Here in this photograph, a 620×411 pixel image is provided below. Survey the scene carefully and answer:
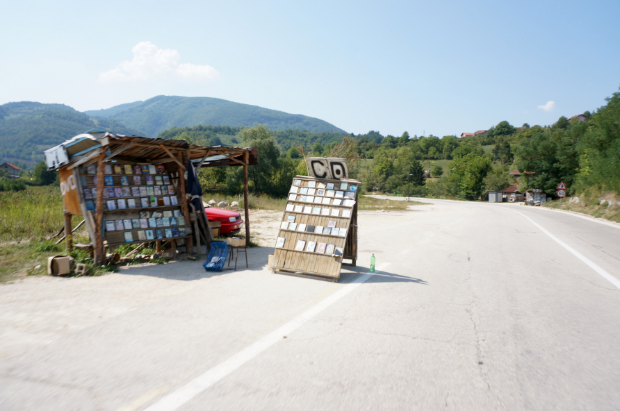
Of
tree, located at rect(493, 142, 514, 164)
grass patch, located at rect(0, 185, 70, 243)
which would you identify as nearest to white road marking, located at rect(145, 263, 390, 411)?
grass patch, located at rect(0, 185, 70, 243)

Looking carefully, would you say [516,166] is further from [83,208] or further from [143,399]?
[143,399]

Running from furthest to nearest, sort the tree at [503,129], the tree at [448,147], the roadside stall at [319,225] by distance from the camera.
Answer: the tree at [503,129] < the tree at [448,147] < the roadside stall at [319,225]

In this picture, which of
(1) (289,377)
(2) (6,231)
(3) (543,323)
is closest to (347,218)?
(3) (543,323)

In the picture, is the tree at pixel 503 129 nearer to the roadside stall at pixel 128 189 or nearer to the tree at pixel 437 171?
the tree at pixel 437 171

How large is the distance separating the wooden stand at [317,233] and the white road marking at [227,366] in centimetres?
181

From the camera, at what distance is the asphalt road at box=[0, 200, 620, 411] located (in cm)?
297

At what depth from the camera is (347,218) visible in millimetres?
7543

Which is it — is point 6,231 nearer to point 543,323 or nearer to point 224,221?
point 224,221

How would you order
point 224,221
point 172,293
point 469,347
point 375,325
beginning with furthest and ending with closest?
point 224,221 → point 172,293 → point 375,325 → point 469,347

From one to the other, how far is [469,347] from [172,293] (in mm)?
4494

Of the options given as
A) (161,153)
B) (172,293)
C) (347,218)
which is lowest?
(172,293)

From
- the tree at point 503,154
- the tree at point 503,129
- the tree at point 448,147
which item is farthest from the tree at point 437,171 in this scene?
the tree at point 503,129

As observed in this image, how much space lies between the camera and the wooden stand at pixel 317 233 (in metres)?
7.14

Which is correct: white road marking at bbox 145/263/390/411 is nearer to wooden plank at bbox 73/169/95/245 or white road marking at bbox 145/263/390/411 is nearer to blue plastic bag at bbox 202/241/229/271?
blue plastic bag at bbox 202/241/229/271
